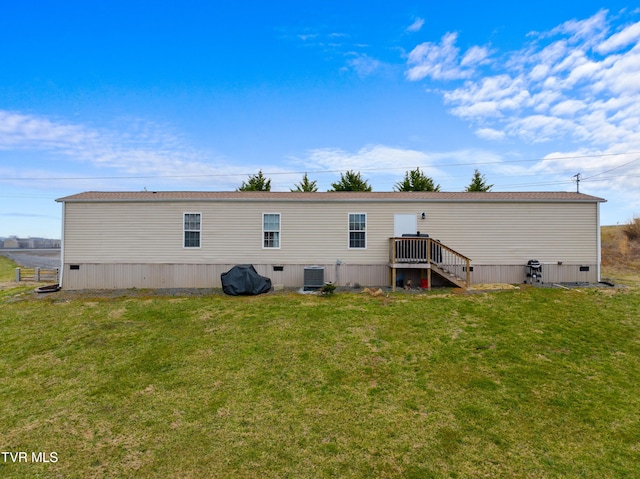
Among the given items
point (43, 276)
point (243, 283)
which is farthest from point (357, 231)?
point (43, 276)

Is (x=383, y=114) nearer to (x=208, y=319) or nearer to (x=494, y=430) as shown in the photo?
(x=208, y=319)

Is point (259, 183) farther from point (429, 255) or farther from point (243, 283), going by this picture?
point (429, 255)

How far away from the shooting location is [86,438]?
12.6 ft

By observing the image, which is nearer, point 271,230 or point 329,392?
point 329,392

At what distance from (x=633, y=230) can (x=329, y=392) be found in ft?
95.0

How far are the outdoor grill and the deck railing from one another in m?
2.53

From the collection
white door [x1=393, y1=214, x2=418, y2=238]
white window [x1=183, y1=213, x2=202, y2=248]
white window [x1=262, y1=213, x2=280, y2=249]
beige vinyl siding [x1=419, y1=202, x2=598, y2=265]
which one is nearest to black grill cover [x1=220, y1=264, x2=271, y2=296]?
white window [x1=262, y1=213, x2=280, y2=249]

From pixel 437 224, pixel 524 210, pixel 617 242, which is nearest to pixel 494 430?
pixel 437 224

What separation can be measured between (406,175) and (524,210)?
15.4 m

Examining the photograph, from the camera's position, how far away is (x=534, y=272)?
38.6 ft

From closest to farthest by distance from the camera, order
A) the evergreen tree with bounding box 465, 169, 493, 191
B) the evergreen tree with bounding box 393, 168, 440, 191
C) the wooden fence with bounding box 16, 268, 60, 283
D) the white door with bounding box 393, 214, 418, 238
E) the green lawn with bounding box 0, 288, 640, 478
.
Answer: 1. the green lawn with bounding box 0, 288, 640, 478
2. the white door with bounding box 393, 214, 418, 238
3. the wooden fence with bounding box 16, 268, 60, 283
4. the evergreen tree with bounding box 393, 168, 440, 191
5. the evergreen tree with bounding box 465, 169, 493, 191

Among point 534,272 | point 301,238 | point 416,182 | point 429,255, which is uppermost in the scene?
point 416,182

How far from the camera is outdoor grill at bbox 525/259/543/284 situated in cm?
1173

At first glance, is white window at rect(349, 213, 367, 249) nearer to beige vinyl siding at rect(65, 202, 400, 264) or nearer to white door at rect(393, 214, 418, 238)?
beige vinyl siding at rect(65, 202, 400, 264)
